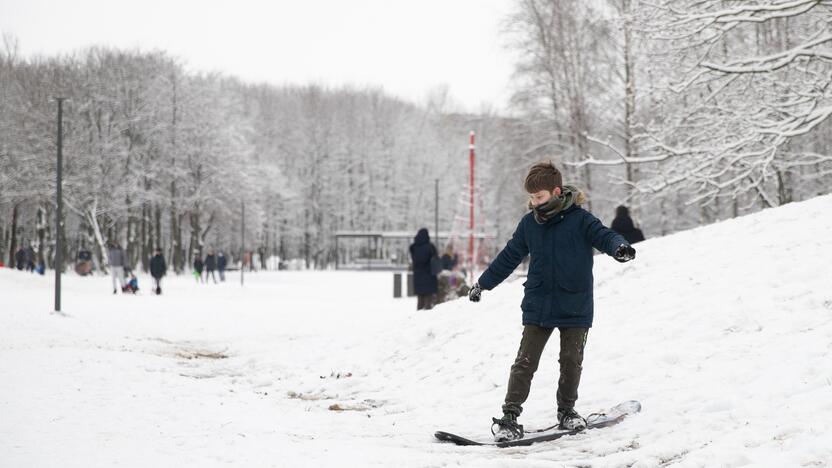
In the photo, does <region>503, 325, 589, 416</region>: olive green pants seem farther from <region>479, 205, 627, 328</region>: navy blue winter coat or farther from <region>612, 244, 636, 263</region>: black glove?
<region>612, 244, 636, 263</region>: black glove

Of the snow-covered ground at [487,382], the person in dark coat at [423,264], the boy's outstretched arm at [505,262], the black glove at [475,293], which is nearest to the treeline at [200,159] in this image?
the person in dark coat at [423,264]

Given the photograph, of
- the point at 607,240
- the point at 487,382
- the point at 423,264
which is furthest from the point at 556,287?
the point at 423,264

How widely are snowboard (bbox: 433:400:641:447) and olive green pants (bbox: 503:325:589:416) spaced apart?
188 millimetres

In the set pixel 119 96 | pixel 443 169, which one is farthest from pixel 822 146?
pixel 443 169

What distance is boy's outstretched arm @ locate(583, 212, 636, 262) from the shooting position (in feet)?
16.4

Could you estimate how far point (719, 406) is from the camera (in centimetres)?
527

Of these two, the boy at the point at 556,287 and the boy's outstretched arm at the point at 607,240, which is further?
the boy at the point at 556,287

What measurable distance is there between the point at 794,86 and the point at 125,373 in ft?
39.1

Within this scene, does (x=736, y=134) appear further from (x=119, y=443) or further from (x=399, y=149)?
(x=399, y=149)

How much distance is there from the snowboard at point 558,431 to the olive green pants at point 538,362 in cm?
19

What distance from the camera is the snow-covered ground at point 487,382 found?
16.0 ft

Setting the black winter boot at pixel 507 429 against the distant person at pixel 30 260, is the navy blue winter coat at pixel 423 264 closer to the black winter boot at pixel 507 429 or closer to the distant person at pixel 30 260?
the black winter boot at pixel 507 429

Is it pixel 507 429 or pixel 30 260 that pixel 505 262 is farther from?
pixel 30 260

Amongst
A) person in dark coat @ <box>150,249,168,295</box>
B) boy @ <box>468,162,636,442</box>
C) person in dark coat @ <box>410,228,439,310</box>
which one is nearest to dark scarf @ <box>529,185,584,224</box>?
A: boy @ <box>468,162,636,442</box>
